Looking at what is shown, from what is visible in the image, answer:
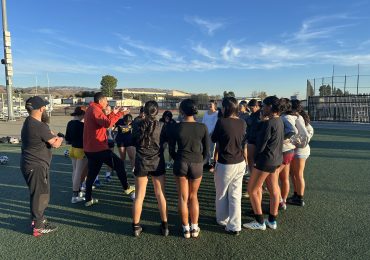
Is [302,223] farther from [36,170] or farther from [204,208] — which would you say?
Answer: [36,170]

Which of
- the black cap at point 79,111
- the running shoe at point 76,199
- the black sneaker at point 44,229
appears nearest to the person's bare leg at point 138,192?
the black sneaker at point 44,229

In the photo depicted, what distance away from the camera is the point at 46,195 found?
14.0 feet

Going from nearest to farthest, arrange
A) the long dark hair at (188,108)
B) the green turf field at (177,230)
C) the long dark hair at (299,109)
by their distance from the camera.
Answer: the green turf field at (177,230) → the long dark hair at (188,108) → the long dark hair at (299,109)

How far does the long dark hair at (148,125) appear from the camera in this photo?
387 centimetres

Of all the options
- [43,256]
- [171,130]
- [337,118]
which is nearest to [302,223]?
[171,130]

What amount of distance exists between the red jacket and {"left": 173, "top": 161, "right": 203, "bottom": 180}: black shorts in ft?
5.41

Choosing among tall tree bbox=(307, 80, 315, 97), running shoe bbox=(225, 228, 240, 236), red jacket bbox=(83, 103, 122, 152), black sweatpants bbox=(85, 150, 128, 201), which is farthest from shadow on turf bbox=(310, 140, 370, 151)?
tall tree bbox=(307, 80, 315, 97)

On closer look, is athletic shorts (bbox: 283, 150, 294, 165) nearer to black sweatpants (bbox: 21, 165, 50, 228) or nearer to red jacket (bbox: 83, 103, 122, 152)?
red jacket (bbox: 83, 103, 122, 152)

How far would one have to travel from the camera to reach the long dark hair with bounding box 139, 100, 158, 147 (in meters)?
3.87

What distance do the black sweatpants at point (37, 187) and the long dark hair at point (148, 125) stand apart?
1.56 m

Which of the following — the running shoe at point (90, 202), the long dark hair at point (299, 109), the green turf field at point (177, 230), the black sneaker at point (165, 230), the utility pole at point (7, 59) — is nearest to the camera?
the green turf field at point (177, 230)

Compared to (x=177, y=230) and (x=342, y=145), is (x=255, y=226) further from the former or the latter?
(x=342, y=145)

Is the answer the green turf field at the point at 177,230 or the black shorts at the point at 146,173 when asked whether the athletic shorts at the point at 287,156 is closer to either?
the green turf field at the point at 177,230

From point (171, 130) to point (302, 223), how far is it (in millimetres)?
2512
